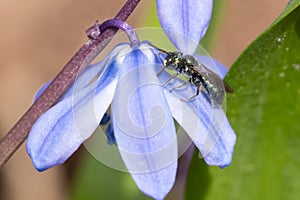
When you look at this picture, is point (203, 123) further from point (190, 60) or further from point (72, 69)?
point (72, 69)

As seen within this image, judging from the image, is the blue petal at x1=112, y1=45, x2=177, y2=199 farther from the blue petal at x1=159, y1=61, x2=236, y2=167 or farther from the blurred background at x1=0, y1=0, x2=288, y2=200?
the blurred background at x1=0, y1=0, x2=288, y2=200

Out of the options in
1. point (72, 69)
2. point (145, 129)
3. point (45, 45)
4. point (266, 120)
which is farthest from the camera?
point (45, 45)

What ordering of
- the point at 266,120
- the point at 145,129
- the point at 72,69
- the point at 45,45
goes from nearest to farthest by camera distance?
the point at 145,129, the point at 72,69, the point at 266,120, the point at 45,45

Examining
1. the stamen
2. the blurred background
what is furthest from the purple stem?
the blurred background

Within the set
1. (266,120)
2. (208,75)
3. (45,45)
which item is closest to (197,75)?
(208,75)

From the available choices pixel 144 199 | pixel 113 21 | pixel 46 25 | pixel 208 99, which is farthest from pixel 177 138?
pixel 46 25
